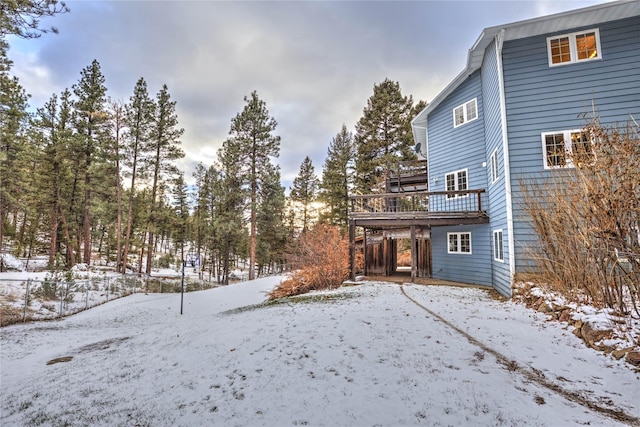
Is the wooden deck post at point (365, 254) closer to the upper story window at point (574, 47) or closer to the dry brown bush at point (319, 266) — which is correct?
the dry brown bush at point (319, 266)

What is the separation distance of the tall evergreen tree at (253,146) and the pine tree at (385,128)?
7404 mm

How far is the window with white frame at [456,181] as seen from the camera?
12078 millimetres

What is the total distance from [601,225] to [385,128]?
1860 cm

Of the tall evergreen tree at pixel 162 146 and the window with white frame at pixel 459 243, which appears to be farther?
the tall evergreen tree at pixel 162 146

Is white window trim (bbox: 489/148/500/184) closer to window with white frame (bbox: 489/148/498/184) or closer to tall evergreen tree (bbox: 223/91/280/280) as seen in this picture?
window with white frame (bbox: 489/148/498/184)

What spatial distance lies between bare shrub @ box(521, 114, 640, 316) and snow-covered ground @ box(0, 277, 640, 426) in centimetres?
100

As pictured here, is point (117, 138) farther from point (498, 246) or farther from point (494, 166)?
point (498, 246)

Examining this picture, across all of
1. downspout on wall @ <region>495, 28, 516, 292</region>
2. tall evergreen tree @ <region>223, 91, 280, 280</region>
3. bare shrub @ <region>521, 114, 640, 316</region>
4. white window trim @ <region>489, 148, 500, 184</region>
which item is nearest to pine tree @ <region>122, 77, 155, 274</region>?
tall evergreen tree @ <region>223, 91, 280, 280</region>

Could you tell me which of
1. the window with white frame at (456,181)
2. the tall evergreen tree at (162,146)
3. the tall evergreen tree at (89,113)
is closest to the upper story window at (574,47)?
the window with white frame at (456,181)

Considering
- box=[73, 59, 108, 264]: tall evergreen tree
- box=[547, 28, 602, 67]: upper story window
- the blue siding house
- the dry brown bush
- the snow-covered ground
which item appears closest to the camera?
the snow-covered ground

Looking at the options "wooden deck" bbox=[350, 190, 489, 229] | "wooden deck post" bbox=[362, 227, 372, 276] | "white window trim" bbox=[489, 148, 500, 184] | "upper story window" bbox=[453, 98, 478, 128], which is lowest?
"wooden deck post" bbox=[362, 227, 372, 276]

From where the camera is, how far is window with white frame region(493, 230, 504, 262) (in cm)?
923

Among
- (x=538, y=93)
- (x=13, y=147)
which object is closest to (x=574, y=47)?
(x=538, y=93)

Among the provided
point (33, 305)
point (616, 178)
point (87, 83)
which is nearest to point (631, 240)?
point (616, 178)
